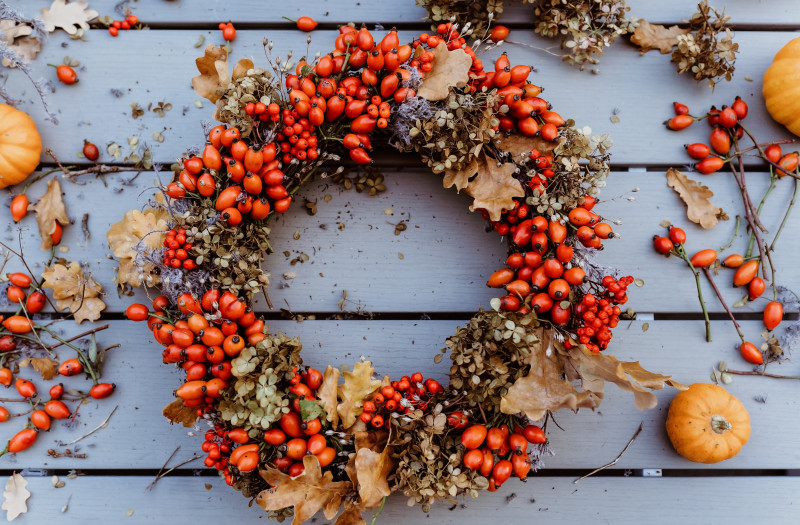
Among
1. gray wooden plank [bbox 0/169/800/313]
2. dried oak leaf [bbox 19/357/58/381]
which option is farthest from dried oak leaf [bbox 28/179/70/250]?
dried oak leaf [bbox 19/357/58/381]

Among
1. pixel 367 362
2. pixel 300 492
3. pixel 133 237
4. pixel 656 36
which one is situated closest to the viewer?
pixel 300 492

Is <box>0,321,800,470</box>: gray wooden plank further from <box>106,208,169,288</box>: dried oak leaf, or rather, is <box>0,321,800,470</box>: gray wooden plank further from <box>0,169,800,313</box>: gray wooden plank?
<box>106,208,169,288</box>: dried oak leaf

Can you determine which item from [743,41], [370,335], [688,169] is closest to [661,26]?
[743,41]

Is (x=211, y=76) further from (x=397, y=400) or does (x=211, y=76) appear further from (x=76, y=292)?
(x=397, y=400)

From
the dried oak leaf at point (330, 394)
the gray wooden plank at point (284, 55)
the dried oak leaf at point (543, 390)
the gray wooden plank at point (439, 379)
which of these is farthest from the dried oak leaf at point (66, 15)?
the dried oak leaf at point (543, 390)

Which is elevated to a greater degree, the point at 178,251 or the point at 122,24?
the point at 122,24

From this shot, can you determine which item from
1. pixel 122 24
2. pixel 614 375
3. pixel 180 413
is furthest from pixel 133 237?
pixel 614 375
